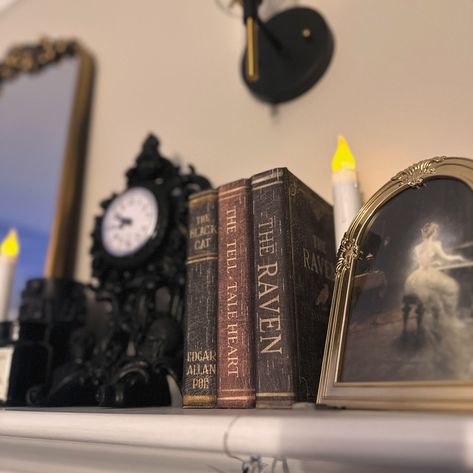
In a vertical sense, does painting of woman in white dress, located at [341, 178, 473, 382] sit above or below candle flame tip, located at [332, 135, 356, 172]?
below

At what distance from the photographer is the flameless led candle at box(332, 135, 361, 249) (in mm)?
485

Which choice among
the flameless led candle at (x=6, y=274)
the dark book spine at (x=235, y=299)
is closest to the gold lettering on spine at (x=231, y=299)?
the dark book spine at (x=235, y=299)

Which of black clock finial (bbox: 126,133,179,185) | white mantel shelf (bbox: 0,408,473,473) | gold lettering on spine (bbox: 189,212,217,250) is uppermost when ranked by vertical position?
black clock finial (bbox: 126,133,179,185)

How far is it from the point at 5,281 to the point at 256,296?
48 cm

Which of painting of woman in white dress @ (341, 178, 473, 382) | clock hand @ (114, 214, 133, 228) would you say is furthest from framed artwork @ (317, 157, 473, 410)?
clock hand @ (114, 214, 133, 228)

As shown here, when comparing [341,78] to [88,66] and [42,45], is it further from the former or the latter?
[42,45]

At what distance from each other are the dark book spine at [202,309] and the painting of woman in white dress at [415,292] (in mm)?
125

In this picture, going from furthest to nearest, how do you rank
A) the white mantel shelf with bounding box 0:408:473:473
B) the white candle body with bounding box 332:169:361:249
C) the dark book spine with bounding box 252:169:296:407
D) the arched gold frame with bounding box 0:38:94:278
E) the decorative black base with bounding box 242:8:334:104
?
the arched gold frame with bounding box 0:38:94:278
the decorative black base with bounding box 242:8:334:104
the white candle body with bounding box 332:169:361:249
the dark book spine with bounding box 252:169:296:407
the white mantel shelf with bounding box 0:408:473:473

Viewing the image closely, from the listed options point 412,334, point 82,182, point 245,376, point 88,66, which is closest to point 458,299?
point 412,334

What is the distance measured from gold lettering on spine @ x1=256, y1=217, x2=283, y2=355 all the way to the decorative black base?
12.6 inches

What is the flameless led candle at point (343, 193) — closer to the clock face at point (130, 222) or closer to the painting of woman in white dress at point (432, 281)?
the painting of woman in white dress at point (432, 281)

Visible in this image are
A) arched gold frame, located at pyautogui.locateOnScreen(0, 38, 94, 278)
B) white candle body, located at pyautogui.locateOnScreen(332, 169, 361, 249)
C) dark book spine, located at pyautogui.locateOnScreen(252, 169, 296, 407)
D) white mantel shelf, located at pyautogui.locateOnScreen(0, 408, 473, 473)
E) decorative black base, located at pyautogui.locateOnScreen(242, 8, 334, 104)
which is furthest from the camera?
arched gold frame, located at pyautogui.locateOnScreen(0, 38, 94, 278)

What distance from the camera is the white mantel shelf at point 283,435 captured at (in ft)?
0.74

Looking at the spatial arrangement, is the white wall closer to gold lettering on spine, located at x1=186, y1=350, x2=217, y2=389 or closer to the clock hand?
the clock hand
